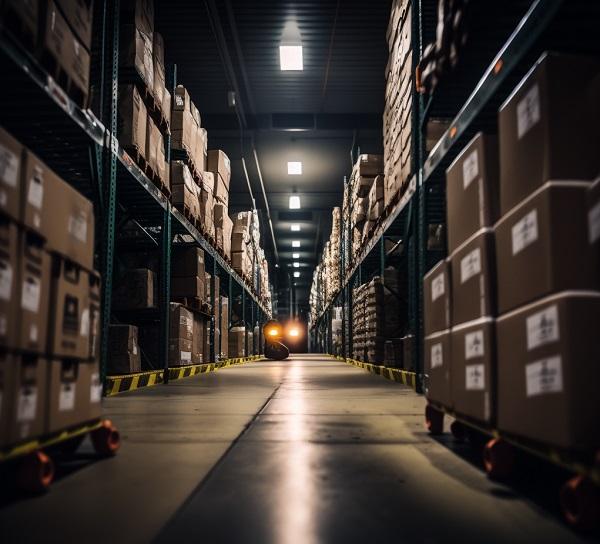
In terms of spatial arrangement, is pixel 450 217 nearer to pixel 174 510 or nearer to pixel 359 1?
pixel 174 510

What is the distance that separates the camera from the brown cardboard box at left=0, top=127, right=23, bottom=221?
1588 mm

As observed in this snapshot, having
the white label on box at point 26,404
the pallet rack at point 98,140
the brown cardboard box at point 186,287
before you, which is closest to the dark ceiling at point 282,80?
the pallet rack at point 98,140

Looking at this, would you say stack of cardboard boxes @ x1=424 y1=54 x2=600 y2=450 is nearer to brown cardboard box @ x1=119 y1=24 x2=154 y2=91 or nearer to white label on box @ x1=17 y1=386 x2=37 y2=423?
white label on box @ x1=17 y1=386 x2=37 y2=423

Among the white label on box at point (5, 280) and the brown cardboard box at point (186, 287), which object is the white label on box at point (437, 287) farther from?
the brown cardboard box at point (186, 287)

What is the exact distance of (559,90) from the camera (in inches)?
63.9

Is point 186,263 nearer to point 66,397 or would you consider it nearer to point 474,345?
point 66,397

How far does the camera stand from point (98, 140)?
4391 millimetres

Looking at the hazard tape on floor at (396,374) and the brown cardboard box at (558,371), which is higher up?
the brown cardboard box at (558,371)

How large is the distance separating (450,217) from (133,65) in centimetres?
404

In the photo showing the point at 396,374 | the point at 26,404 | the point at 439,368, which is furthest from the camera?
the point at 396,374

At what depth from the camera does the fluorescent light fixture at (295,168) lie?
644 inches

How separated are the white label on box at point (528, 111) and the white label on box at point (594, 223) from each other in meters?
0.36

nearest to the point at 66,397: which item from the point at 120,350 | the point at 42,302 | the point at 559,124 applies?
the point at 42,302

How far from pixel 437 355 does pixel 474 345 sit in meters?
0.63
